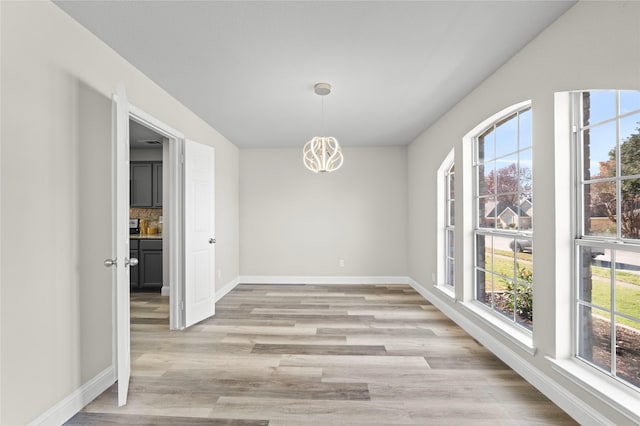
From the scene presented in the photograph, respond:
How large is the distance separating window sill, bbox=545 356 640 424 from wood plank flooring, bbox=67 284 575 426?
0.27 metres

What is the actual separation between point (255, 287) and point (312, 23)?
14.7ft

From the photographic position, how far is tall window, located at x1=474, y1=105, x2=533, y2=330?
2.71m

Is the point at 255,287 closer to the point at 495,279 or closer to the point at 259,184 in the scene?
the point at 259,184

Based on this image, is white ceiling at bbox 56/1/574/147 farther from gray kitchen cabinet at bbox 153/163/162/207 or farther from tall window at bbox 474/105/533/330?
gray kitchen cabinet at bbox 153/163/162/207

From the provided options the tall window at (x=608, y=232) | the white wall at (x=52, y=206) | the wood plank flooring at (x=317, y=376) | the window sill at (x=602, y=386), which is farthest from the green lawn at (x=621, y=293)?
the white wall at (x=52, y=206)

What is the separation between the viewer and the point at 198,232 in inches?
155

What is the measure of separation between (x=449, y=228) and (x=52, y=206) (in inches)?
163

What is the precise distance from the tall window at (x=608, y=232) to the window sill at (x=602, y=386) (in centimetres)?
5

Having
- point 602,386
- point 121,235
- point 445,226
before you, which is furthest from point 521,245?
point 121,235

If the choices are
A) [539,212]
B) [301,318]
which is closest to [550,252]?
[539,212]

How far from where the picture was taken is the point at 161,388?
2.41 metres

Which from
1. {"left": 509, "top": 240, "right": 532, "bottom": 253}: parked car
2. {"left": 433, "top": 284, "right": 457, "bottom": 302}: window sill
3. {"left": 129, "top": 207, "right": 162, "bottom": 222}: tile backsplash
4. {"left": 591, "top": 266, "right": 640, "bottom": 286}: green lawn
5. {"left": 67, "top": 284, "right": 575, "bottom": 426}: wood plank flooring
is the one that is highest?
{"left": 129, "top": 207, "right": 162, "bottom": 222}: tile backsplash

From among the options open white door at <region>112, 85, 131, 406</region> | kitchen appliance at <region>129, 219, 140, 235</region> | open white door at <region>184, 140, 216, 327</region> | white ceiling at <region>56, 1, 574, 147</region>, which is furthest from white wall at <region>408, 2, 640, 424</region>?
kitchen appliance at <region>129, 219, 140, 235</region>

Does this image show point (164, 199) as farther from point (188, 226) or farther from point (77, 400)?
point (77, 400)
